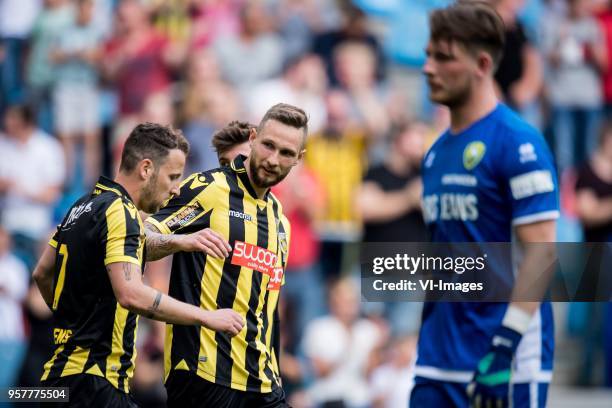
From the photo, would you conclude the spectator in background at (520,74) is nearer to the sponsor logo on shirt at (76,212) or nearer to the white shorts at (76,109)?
the white shorts at (76,109)

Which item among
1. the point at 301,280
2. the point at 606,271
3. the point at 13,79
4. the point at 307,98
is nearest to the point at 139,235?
the point at 606,271

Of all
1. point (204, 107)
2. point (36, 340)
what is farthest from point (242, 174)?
point (204, 107)

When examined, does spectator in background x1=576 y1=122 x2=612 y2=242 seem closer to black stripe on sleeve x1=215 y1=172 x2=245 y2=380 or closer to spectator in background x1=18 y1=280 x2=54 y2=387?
spectator in background x1=18 y1=280 x2=54 y2=387

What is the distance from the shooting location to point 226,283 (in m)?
Result: 5.52

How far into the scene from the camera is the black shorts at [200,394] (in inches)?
215

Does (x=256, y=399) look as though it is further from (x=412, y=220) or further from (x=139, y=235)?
(x=412, y=220)

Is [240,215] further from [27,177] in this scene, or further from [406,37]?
[406,37]

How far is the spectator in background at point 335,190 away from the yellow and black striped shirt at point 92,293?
21.0 feet

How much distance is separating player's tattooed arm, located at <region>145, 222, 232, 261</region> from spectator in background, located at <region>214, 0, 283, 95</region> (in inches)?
282

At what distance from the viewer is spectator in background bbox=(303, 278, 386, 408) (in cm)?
1090

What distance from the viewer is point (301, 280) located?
37.1 feet

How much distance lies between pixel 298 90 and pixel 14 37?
342 centimetres

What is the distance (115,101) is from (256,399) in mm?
7394

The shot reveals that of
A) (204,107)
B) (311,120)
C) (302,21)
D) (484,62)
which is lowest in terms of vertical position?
(484,62)
